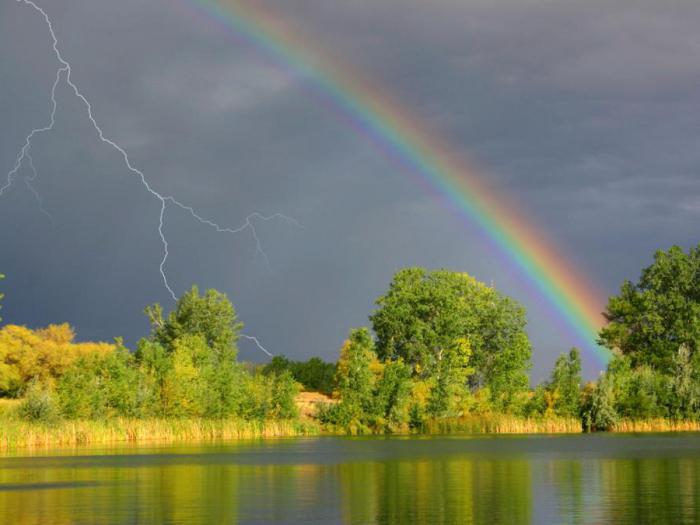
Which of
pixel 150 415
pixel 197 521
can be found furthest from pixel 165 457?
pixel 150 415

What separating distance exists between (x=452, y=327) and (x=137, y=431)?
174 feet

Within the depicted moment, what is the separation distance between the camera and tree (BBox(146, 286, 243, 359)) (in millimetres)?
140250

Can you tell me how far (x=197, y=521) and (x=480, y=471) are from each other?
20.0 m

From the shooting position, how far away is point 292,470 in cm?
4644

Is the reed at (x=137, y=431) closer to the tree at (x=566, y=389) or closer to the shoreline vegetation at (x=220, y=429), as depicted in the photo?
the shoreline vegetation at (x=220, y=429)

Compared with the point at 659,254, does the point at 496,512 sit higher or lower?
lower

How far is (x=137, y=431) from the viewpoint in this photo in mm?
87625

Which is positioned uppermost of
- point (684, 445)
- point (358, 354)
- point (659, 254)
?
point (659, 254)

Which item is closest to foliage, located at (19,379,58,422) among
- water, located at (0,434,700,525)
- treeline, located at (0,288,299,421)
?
treeline, located at (0,288,299,421)

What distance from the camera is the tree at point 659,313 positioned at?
137625mm

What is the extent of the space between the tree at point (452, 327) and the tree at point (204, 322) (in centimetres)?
2072

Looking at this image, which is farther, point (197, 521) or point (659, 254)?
point (659, 254)

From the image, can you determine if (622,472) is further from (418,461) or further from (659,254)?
(659,254)

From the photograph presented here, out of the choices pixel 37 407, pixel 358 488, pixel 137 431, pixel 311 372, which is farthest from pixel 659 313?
pixel 358 488
